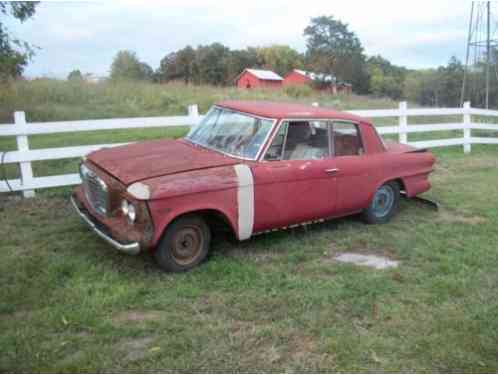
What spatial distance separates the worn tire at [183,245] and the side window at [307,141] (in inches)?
49.9

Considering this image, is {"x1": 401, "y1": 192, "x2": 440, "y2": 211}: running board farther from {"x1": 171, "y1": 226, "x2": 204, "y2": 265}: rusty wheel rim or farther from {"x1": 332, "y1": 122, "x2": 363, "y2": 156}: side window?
{"x1": 171, "y1": 226, "x2": 204, "y2": 265}: rusty wheel rim

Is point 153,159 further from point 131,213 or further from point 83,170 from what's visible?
point 83,170

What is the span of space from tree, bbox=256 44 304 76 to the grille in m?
56.7

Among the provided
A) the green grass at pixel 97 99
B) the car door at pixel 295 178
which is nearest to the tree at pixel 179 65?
the green grass at pixel 97 99

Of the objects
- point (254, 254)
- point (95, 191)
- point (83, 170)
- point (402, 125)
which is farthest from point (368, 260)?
point (402, 125)

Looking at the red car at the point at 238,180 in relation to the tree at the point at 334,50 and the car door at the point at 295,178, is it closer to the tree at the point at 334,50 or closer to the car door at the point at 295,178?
the car door at the point at 295,178

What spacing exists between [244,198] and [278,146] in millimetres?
783

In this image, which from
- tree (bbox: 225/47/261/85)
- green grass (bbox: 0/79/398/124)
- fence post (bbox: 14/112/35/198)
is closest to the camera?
fence post (bbox: 14/112/35/198)

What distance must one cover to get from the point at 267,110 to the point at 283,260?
5.59ft

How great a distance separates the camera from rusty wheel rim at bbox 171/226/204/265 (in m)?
4.52

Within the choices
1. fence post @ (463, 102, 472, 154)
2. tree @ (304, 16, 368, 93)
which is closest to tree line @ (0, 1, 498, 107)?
tree @ (304, 16, 368, 93)

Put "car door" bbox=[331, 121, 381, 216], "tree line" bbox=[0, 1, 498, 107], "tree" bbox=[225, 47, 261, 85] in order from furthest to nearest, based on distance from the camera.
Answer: "tree" bbox=[225, 47, 261, 85], "tree line" bbox=[0, 1, 498, 107], "car door" bbox=[331, 121, 381, 216]

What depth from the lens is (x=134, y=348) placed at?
10.9ft

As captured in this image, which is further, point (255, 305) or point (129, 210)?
point (129, 210)
